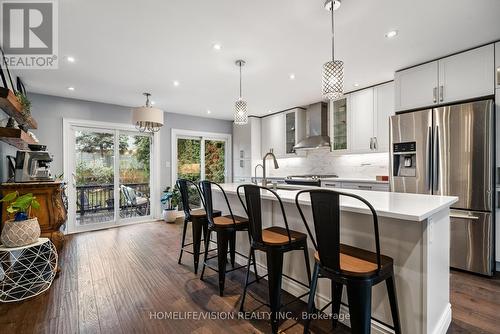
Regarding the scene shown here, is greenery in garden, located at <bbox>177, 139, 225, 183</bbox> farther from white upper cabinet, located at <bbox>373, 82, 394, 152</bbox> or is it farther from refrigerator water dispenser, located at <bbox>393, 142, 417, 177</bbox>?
refrigerator water dispenser, located at <bbox>393, 142, 417, 177</bbox>

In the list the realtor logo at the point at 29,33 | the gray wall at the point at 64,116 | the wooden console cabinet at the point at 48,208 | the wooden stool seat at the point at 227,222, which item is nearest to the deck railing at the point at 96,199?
the gray wall at the point at 64,116

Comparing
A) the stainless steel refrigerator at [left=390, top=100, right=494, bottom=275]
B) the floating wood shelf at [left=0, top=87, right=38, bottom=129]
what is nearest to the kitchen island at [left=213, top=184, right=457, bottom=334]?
the stainless steel refrigerator at [left=390, top=100, right=494, bottom=275]

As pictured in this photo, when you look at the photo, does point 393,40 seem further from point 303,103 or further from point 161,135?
point 161,135

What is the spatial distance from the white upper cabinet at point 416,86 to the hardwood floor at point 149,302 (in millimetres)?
2141

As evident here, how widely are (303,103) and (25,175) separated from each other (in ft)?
15.5

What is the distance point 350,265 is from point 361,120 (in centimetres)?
346

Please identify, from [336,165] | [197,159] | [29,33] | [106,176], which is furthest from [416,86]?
[106,176]

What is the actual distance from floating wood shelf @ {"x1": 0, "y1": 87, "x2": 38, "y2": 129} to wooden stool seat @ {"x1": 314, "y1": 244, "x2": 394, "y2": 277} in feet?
9.81

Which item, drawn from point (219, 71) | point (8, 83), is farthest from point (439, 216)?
point (8, 83)

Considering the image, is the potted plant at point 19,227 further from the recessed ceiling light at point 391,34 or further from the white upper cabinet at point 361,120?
the white upper cabinet at point 361,120

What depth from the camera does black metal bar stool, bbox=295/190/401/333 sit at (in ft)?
4.01

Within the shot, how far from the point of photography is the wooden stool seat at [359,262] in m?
1.26

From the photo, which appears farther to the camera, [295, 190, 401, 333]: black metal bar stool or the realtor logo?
the realtor logo

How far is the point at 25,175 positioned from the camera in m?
2.88
